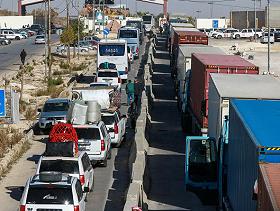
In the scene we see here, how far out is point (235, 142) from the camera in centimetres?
927

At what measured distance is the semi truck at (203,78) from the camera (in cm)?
1700

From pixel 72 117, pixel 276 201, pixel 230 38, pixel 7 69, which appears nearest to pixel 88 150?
pixel 72 117

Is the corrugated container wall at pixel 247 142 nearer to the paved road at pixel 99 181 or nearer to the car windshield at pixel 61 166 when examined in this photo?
the car windshield at pixel 61 166

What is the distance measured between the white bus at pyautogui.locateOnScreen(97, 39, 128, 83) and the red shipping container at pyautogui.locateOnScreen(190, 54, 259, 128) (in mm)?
15985

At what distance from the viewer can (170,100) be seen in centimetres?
3130

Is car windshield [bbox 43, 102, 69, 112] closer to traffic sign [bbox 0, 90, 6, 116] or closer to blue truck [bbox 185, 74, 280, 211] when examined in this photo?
traffic sign [bbox 0, 90, 6, 116]

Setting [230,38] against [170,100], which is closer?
[170,100]

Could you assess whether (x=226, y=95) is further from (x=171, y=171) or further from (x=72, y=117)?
(x=72, y=117)

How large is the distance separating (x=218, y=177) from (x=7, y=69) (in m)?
37.8

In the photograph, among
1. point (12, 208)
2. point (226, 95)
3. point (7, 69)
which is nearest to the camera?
point (226, 95)

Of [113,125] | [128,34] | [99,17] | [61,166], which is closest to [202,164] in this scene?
[61,166]

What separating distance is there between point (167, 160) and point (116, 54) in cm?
1962

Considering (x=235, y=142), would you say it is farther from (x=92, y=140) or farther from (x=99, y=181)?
(x=92, y=140)

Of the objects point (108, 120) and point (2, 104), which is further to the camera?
point (108, 120)
